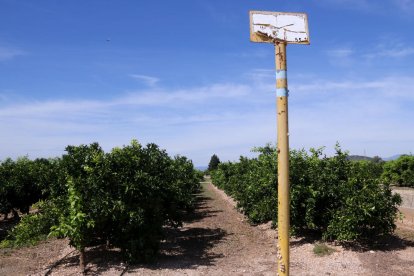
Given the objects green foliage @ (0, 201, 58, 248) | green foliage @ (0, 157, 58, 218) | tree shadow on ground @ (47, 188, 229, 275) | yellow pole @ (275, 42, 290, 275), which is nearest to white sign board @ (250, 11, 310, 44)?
yellow pole @ (275, 42, 290, 275)

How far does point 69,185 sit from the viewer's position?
8.33 metres

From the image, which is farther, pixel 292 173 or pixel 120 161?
pixel 292 173

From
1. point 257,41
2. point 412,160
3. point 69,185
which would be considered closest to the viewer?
point 257,41

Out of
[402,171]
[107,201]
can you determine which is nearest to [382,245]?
[107,201]

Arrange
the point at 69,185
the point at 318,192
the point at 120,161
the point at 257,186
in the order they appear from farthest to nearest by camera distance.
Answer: the point at 257,186
the point at 318,192
the point at 120,161
the point at 69,185

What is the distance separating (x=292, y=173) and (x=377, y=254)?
9.33ft

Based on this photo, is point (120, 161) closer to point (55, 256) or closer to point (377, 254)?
point (55, 256)

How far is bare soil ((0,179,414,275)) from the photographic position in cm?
861

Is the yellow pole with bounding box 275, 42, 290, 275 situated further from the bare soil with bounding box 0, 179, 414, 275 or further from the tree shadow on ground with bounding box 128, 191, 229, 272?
the tree shadow on ground with bounding box 128, 191, 229, 272

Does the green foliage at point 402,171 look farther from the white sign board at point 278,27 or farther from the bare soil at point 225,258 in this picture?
the white sign board at point 278,27

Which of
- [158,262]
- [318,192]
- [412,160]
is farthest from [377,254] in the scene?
[412,160]

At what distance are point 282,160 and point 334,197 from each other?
849 cm

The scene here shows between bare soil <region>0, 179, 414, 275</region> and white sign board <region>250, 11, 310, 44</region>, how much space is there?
6602 mm

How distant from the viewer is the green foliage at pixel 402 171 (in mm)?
32656
